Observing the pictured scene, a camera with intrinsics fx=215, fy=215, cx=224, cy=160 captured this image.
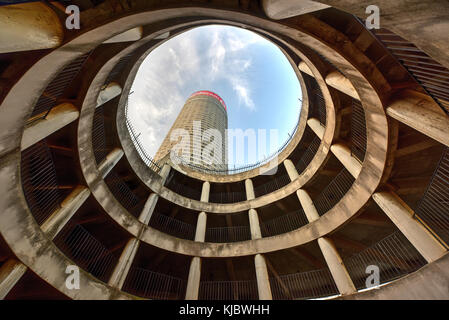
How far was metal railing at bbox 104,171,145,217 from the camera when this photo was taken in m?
12.8

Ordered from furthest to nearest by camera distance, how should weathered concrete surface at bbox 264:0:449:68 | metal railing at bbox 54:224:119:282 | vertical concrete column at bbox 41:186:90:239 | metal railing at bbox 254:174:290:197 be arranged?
metal railing at bbox 254:174:290:197
metal railing at bbox 54:224:119:282
vertical concrete column at bbox 41:186:90:239
weathered concrete surface at bbox 264:0:449:68

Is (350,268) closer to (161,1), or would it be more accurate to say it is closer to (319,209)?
(319,209)

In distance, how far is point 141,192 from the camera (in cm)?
1434

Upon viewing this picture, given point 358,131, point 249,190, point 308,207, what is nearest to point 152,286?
point 249,190

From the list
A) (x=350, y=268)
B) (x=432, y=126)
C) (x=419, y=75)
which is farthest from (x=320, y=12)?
(x=350, y=268)

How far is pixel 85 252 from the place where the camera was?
11.4 metres

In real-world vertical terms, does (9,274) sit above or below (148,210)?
below

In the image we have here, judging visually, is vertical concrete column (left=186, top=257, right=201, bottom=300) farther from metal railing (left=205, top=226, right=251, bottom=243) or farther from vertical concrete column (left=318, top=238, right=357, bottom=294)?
vertical concrete column (left=318, top=238, right=357, bottom=294)

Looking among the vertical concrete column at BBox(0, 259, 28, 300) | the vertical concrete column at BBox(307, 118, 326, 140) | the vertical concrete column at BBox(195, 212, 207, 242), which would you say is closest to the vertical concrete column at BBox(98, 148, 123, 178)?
the vertical concrete column at BBox(0, 259, 28, 300)

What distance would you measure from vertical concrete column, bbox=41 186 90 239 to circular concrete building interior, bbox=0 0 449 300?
56 mm

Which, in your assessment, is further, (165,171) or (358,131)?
(165,171)

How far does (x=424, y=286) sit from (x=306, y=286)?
27.8ft

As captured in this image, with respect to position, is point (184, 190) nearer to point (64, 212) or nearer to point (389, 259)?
point (64, 212)
